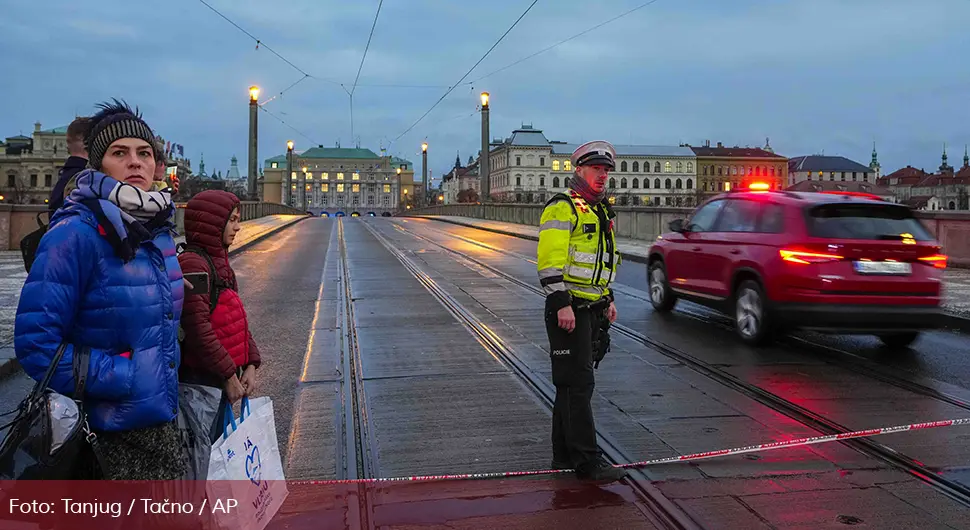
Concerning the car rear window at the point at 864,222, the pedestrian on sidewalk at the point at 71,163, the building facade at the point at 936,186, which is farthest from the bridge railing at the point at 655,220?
the building facade at the point at 936,186

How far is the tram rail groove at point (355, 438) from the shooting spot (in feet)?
12.9

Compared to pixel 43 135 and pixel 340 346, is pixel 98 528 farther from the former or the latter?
pixel 43 135

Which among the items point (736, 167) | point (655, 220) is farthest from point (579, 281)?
point (736, 167)

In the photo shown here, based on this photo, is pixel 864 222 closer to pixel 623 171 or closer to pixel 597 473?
pixel 597 473

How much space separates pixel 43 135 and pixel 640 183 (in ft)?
326

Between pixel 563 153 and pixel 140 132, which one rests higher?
pixel 563 153

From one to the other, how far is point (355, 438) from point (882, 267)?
5.56 m

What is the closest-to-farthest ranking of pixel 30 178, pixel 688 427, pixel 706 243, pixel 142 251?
1. pixel 142 251
2. pixel 688 427
3. pixel 706 243
4. pixel 30 178

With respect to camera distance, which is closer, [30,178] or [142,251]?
[142,251]

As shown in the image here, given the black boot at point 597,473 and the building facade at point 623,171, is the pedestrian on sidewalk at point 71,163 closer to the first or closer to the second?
the black boot at point 597,473

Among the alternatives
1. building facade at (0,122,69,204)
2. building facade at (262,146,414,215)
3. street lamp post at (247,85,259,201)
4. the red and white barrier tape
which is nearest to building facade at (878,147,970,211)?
street lamp post at (247,85,259,201)

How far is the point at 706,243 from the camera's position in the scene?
944 cm

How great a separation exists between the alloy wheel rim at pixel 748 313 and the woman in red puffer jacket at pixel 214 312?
20.0 feet

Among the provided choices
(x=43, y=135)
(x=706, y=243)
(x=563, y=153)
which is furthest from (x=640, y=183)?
(x=706, y=243)
